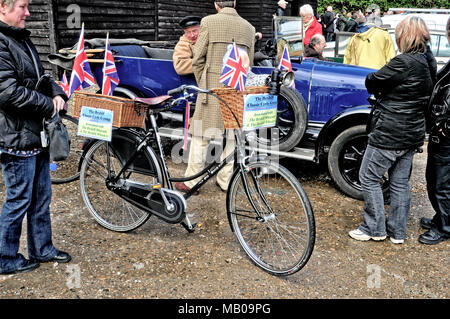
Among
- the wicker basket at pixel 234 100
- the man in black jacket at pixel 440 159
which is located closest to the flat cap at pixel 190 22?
the wicker basket at pixel 234 100

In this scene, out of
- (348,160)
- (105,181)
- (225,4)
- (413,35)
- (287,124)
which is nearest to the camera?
(413,35)

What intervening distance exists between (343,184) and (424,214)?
0.92 meters

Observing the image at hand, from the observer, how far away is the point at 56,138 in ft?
10.4

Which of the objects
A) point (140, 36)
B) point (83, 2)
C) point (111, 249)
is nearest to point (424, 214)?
point (111, 249)

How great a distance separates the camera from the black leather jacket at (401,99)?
3.58 meters

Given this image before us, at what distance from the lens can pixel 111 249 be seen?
372 centimetres

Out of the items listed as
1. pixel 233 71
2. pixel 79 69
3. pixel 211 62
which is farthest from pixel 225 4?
pixel 79 69

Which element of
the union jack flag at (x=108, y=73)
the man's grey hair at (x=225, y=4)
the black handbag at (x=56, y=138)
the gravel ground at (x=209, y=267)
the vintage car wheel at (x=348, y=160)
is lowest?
the gravel ground at (x=209, y=267)

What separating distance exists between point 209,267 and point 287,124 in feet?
7.75

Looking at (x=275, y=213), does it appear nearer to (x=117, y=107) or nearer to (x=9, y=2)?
(x=117, y=107)

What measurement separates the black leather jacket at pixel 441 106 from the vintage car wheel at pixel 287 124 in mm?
1419

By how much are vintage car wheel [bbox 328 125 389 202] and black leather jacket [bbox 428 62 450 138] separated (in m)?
0.96

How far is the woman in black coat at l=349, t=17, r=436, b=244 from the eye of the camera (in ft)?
11.7

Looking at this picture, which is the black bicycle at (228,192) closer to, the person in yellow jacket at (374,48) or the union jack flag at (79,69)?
the union jack flag at (79,69)
